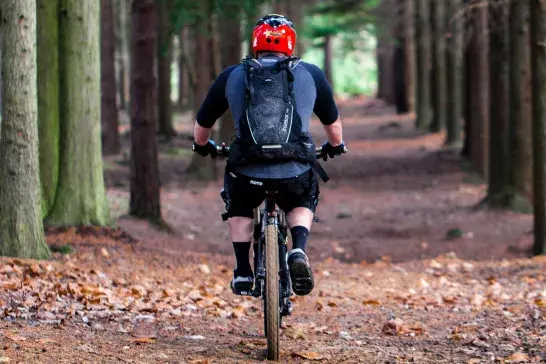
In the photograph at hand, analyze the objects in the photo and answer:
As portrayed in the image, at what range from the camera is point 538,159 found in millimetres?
13758

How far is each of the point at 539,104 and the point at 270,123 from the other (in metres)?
7.95

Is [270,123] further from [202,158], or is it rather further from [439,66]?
[439,66]

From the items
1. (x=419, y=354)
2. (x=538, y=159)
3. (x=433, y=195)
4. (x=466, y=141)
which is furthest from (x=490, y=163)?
(x=419, y=354)

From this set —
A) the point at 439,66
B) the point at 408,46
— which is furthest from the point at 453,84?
the point at 408,46

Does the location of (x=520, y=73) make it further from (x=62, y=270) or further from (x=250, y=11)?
(x=62, y=270)

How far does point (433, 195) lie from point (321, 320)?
15.2m

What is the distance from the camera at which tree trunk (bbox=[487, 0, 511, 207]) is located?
1919cm

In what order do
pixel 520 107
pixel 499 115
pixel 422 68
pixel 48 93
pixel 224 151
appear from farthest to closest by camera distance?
pixel 422 68, pixel 499 115, pixel 520 107, pixel 48 93, pixel 224 151

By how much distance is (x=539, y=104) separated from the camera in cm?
1347

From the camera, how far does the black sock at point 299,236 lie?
21.9ft

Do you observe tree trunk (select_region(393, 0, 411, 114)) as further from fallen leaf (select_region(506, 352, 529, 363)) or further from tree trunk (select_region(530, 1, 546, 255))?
fallen leaf (select_region(506, 352, 529, 363))

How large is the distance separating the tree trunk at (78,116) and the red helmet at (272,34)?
21.3ft

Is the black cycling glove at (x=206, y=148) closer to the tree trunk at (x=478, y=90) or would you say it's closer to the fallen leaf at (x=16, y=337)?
the fallen leaf at (x=16, y=337)

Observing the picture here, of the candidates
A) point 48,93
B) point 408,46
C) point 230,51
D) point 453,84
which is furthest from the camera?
point 408,46
